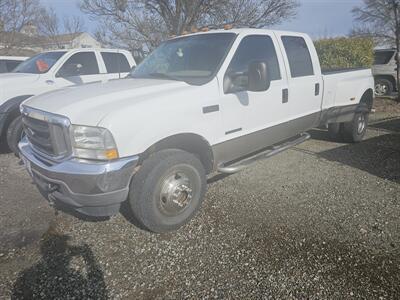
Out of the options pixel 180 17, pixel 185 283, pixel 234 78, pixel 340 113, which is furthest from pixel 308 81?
pixel 180 17

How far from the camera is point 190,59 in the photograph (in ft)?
12.5

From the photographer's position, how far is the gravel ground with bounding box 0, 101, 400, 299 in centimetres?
246

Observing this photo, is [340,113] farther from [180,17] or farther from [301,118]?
[180,17]

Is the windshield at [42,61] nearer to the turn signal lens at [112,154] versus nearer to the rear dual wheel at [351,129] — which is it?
the turn signal lens at [112,154]

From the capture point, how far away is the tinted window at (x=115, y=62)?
7.48m

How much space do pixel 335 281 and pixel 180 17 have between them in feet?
52.5

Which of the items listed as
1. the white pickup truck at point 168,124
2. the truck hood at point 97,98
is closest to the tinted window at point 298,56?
the white pickup truck at point 168,124

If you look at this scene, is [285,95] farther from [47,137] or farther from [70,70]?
[70,70]

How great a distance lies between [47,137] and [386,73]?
42.6 feet

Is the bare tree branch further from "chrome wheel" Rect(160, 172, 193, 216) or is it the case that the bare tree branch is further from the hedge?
"chrome wheel" Rect(160, 172, 193, 216)

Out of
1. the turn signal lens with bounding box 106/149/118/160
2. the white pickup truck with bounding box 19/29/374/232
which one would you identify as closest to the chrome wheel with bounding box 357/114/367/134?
the white pickup truck with bounding box 19/29/374/232

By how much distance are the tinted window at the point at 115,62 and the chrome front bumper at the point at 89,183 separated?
515cm

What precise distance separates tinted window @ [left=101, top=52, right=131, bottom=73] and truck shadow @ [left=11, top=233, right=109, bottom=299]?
5.37 m

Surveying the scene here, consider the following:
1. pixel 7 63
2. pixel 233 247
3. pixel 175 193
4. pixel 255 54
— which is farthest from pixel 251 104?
pixel 7 63
